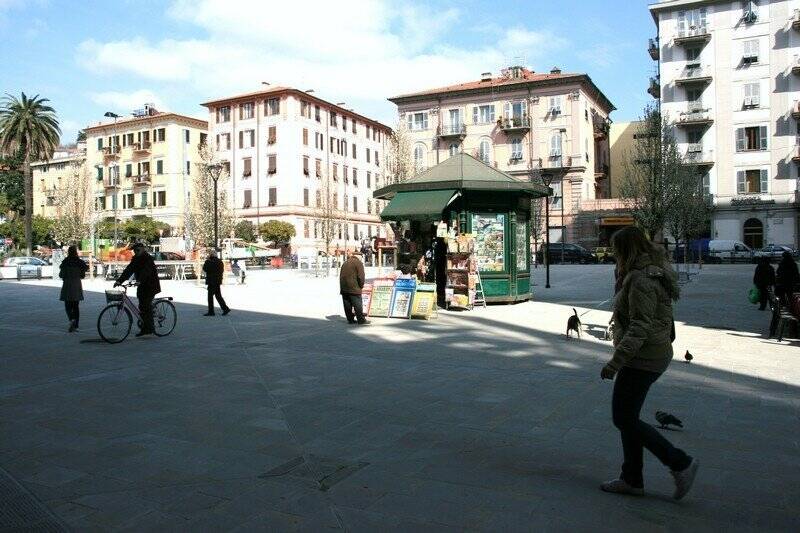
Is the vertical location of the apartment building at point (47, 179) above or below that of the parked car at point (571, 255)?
above

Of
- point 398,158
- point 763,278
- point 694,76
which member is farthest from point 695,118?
point 763,278

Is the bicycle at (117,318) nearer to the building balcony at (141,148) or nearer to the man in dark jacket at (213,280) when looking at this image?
the man in dark jacket at (213,280)

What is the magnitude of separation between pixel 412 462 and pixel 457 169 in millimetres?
12239

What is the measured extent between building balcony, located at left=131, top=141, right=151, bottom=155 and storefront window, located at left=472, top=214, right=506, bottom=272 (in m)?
63.8

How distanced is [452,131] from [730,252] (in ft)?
87.0

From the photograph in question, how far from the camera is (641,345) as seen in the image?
3.94m

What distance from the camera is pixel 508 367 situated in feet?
28.6

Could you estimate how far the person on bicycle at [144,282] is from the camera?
37.7 feet

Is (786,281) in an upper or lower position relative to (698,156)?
lower

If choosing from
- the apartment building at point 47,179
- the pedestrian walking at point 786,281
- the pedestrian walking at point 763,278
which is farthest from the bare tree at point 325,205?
the pedestrian walking at point 786,281

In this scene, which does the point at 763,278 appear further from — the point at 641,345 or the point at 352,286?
the point at 641,345

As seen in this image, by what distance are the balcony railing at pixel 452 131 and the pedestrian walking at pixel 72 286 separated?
50.1 meters

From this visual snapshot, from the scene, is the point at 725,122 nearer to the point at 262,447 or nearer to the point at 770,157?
the point at 770,157

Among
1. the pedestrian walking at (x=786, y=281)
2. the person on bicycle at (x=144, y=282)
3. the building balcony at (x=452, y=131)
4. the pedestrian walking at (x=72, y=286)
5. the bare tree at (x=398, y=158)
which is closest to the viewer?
A: the pedestrian walking at (x=786, y=281)
